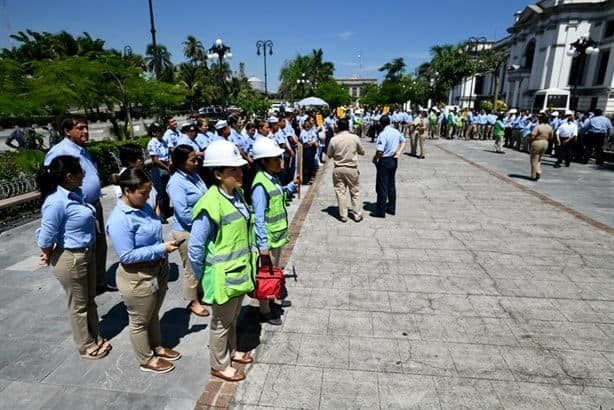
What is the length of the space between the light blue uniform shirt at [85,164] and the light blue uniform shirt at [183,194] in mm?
1059

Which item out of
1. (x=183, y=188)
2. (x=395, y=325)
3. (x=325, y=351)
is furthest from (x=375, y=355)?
(x=183, y=188)

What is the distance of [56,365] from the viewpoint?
3.29 metres

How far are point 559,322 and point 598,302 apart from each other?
0.85 m

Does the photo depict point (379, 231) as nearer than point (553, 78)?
Yes

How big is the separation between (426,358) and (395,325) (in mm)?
553

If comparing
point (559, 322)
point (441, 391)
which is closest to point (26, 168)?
point (441, 391)

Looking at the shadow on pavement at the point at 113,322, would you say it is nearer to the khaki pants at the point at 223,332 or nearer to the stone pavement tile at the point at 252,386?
the khaki pants at the point at 223,332

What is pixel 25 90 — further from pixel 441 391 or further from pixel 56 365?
pixel 441 391

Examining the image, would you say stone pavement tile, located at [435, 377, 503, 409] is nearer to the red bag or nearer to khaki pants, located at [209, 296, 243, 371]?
the red bag

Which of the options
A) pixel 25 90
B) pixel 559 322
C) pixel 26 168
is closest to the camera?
pixel 559 322

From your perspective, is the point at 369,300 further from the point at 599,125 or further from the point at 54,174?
the point at 599,125

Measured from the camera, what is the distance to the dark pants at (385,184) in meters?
7.28

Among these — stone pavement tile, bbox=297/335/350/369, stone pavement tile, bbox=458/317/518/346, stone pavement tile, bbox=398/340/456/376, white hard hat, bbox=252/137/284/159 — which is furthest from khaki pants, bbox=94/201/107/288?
stone pavement tile, bbox=458/317/518/346

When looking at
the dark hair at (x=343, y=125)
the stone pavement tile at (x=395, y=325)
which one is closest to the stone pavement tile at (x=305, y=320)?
the stone pavement tile at (x=395, y=325)
